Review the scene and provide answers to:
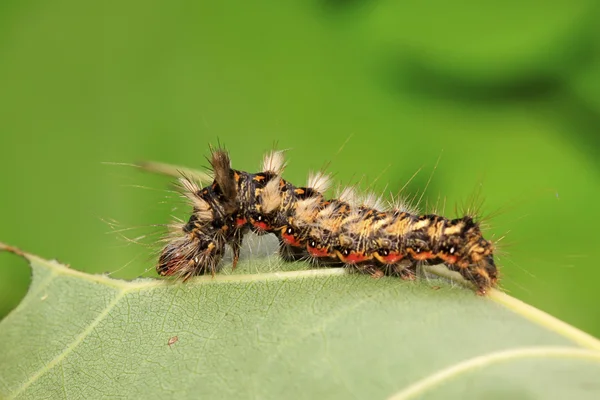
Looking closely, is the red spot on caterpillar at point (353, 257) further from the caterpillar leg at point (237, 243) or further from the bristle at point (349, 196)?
the caterpillar leg at point (237, 243)

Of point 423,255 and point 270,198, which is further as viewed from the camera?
point 270,198

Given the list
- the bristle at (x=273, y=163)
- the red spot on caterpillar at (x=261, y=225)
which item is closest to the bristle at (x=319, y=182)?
the bristle at (x=273, y=163)

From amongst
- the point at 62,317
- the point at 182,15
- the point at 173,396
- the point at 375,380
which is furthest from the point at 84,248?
the point at 375,380

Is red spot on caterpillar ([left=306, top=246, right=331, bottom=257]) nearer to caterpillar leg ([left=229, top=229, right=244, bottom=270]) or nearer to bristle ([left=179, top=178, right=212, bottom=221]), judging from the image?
caterpillar leg ([left=229, top=229, right=244, bottom=270])

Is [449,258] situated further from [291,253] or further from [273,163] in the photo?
[273,163]

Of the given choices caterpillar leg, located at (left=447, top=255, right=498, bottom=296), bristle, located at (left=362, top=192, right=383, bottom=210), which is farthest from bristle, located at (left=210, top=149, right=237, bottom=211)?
caterpillar leg, located at (left=447, top=255, right=498, bottom=296)

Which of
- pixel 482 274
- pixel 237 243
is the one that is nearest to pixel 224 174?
pixel 237 243
